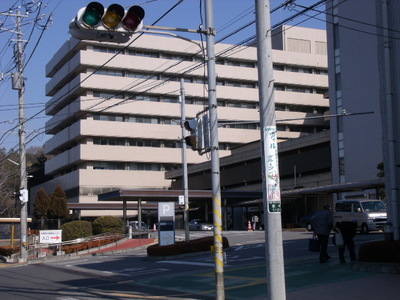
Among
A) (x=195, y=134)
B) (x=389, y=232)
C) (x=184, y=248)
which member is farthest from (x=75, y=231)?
(x=195, y=134)

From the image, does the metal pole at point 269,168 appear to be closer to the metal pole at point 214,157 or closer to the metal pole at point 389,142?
the metal pole at point 214,157

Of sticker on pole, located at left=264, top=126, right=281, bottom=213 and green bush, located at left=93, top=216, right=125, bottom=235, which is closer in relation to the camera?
sticker on pole, located at left=264, top=126, right=281, bottom=213

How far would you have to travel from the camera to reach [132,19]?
10.1 meters

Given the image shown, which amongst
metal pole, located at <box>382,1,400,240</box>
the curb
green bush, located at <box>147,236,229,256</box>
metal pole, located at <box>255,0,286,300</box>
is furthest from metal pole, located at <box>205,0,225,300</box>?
green bush, located at <box>147,236,229,256</box>

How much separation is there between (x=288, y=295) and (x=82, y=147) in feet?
206

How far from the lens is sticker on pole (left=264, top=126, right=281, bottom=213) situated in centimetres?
865

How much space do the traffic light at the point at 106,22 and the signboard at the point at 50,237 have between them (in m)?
25.2

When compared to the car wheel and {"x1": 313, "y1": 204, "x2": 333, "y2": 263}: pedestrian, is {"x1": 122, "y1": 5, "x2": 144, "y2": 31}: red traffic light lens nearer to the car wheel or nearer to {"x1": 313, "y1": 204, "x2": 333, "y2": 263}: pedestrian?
{"x1": 313, "y1": 204, "x2": 333, "y2": 263}: pedestrian

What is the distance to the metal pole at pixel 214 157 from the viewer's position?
11.8 metres

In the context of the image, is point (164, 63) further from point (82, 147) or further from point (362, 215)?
point (362, 215)

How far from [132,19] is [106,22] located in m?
0.51

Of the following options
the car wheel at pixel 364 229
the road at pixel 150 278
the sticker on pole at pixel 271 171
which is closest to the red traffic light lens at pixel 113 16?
the sticker on pole at pixel 271 171

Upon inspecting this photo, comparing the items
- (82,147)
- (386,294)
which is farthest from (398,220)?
(82,147)

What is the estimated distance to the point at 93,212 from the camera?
3017 inches
